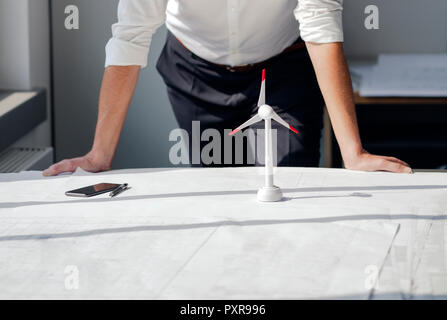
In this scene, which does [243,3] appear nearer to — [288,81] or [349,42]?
[288,81]

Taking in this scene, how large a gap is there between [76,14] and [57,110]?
0.43 m

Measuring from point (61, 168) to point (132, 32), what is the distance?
0.40 meters

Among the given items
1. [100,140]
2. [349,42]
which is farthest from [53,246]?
[349,42]

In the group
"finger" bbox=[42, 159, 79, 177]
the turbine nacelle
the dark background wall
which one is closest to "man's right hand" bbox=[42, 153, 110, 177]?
"finger" bbox=[42, 159, 79, 177]

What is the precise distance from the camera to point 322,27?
1545 mm

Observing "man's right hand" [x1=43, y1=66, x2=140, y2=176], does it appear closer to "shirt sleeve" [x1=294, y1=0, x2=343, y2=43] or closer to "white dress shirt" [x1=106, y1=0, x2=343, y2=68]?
"white dress shirt" [x1=106, y1=0, x2=343, y2=68]

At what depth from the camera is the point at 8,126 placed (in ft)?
7.22

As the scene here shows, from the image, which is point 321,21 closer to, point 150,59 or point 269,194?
point 269,194

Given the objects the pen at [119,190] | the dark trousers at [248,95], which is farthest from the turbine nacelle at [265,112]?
the dark trousers at [248,95]

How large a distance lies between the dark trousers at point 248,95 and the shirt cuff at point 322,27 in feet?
0.82

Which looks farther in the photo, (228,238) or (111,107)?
(111,107)

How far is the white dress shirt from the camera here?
1571 mm

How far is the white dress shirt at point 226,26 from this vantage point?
157 centimetres

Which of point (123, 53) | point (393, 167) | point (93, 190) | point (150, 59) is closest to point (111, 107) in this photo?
point (123, 53)
